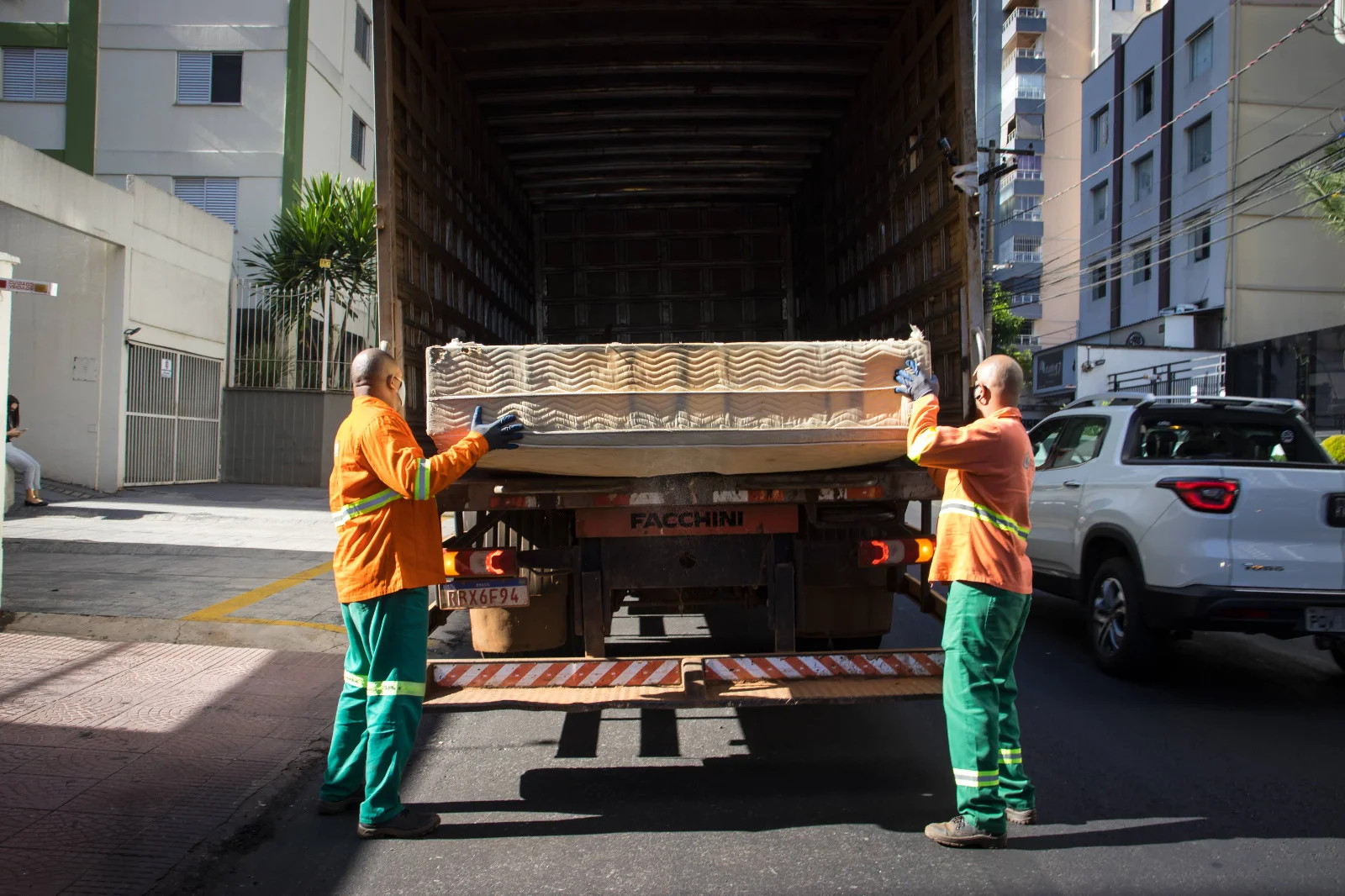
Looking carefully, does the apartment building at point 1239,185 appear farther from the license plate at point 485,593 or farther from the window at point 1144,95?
the license plate at point 485,593

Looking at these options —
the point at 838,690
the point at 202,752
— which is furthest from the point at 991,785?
the point at 202,752

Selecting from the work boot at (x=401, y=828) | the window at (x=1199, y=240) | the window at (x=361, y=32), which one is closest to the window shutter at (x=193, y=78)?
the window at (x=361, y=32)

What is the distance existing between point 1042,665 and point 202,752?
15.9 ft

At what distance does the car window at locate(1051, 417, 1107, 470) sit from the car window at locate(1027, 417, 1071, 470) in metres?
0.09

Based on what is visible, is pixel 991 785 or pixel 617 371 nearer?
pixel 991 785

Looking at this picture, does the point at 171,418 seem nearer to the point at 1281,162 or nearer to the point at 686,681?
the point at 686,681

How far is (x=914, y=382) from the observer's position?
3.79m

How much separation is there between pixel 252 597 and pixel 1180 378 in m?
21.5

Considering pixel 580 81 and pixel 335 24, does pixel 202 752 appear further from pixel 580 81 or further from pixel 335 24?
pixel 335 24

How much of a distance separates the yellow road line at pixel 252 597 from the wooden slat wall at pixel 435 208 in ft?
7.76

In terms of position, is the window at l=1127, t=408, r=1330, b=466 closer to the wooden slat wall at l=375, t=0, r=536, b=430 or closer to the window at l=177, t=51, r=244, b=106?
the wooden slat wall at l=375, t=0, r=536, b=430

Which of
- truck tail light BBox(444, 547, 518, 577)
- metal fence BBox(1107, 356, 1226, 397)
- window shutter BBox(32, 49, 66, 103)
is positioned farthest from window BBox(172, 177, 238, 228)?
metal fence BBox(1107, 356, 1226, 397)

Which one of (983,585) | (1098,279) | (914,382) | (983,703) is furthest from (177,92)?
(1098,279)

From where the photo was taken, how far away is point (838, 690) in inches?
156
